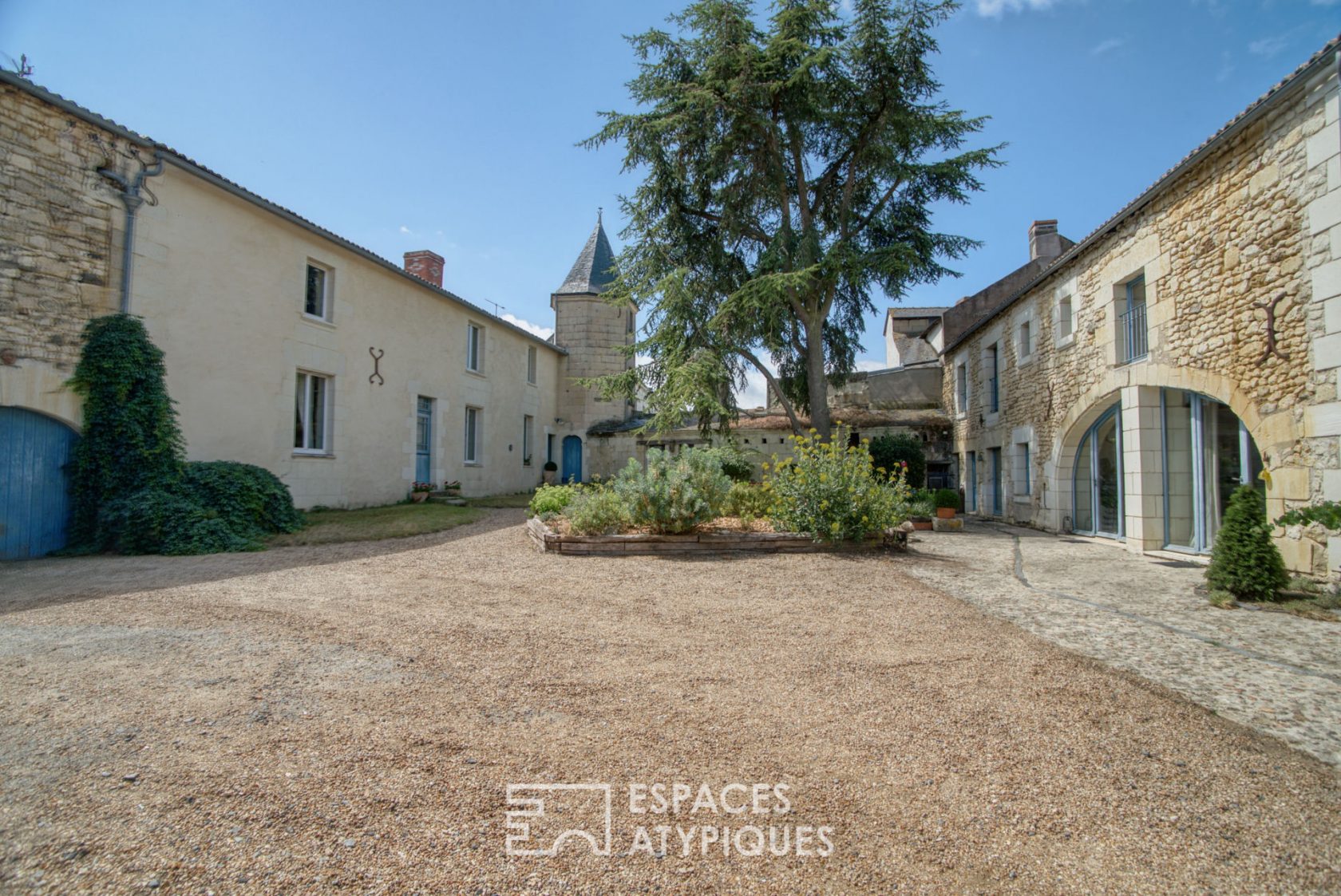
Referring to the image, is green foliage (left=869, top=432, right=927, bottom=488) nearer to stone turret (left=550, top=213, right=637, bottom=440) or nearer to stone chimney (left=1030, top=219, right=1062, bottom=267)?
stone chimney (left=1030, top=219, right=1062, bottom=267)

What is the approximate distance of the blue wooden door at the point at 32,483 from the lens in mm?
7379

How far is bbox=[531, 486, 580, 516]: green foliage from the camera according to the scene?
9.70 metres

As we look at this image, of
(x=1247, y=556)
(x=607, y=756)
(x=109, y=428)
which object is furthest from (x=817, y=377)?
(x=607, y=756)

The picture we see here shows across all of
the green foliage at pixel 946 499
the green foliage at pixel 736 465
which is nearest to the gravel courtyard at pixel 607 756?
the green foliage at pixel 736 465

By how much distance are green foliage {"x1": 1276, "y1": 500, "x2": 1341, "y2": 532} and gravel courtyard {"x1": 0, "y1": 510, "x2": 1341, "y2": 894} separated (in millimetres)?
3216

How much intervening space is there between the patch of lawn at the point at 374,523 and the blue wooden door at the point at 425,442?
1510 mm

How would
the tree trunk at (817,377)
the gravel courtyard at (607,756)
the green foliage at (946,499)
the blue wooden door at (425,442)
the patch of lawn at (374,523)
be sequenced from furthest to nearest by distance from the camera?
the blue wooden door at (425,442) < the tree trunk at (817,377) < the green foliage at (946,499) < the patch of lawn at (374,523) < the gravel courtyard at (607,756)

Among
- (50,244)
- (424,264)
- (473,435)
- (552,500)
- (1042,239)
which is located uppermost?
(1042,239)

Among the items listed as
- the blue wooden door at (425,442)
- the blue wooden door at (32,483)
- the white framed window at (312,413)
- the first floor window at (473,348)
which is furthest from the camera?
the first floor window at (473,348)

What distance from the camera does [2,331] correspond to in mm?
7105

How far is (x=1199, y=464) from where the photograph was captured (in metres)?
8.06

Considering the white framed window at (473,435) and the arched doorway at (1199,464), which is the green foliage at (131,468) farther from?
the arched doorway at (1199,464)

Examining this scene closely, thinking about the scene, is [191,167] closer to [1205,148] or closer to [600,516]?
[600,516]

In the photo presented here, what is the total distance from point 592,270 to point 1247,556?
20740mm
